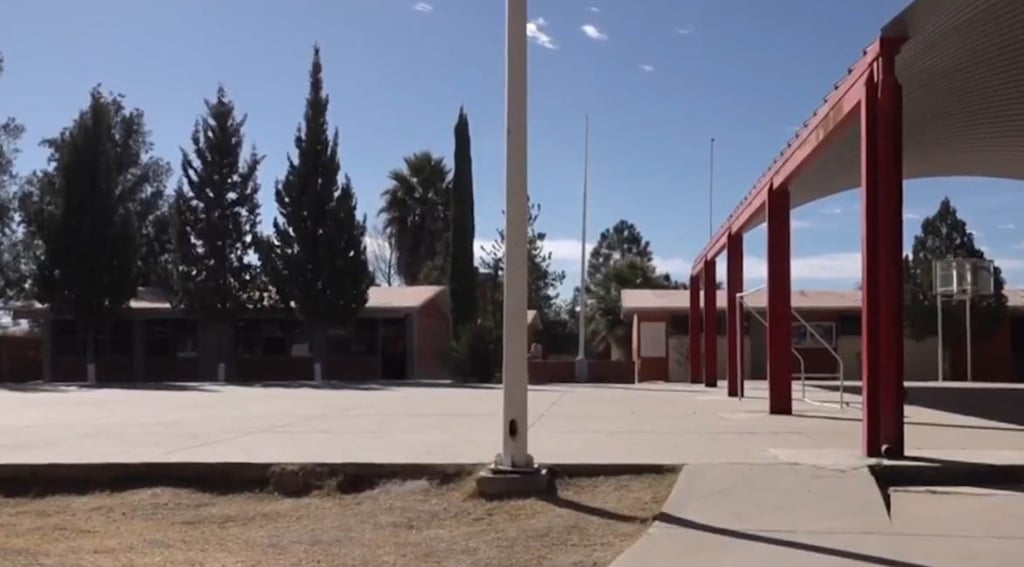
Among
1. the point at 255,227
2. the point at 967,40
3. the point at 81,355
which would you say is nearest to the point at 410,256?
the point at 255,227

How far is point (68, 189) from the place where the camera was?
4406 cm

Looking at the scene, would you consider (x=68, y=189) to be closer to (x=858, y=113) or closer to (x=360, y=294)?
(x=360, y=294)

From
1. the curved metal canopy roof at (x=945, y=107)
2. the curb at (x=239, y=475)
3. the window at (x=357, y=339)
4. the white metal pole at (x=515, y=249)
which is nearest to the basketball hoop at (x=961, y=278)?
the curved metal canopy roof at (x=945, y=107)

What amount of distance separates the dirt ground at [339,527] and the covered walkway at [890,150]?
2.98 metres

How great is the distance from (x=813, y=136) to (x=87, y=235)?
34535mm

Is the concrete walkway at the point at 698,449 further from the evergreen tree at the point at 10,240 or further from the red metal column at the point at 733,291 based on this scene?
the evergreen tree at the point at 10,240

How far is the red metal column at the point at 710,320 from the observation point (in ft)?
104

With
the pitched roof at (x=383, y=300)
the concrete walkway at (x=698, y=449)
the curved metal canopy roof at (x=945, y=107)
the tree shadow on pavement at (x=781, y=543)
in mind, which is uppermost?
the curved metal canopy roof at (x=945, y=107)

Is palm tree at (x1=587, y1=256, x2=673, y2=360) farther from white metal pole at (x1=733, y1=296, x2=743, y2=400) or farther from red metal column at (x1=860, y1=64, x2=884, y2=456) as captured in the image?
red metal column at (x1=860, y1=64, x2=884, y2=456)

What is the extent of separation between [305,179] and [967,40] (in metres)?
32.5

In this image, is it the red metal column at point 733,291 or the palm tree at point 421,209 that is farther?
the palm tree at point 421,209

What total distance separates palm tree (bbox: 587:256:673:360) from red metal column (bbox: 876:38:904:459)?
39612mm

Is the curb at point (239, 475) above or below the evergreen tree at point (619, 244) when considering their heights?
below

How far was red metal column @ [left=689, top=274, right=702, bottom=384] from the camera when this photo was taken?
120ft
